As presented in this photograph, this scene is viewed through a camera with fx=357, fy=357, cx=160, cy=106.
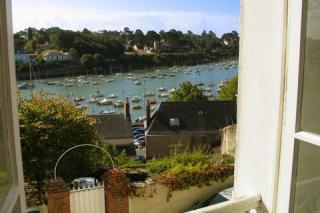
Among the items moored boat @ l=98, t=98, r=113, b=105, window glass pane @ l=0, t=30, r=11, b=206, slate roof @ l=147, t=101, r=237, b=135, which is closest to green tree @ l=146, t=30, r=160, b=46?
moored boat @ l=98, t=98, r=113, b=105

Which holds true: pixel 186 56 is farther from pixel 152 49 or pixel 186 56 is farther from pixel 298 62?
pixel 298 62

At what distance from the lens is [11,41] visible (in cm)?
96

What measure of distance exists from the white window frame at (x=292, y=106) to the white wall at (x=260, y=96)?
0.03m

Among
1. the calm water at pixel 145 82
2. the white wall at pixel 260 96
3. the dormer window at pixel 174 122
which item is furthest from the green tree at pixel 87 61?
the white wall at pixel 260 96

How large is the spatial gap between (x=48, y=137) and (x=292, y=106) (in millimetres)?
6344

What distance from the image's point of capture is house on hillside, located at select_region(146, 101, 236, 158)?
19.9 meters

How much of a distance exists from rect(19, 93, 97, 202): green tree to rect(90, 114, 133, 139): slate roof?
42.7 ft

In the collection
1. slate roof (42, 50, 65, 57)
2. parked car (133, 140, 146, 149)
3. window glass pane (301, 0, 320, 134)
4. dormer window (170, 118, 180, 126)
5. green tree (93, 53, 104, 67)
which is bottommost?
parked car (133, 140, 146, 149)

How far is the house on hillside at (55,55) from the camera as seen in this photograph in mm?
38888

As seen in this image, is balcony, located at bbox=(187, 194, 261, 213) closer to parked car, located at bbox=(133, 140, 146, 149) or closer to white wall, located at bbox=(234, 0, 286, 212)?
white wall, located at bbox=(234, 0, 286, 212)

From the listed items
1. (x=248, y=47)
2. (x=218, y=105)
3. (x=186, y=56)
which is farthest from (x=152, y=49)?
(x=248, y=47)

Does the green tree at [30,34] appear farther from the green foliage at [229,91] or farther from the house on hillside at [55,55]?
the green foliage at [229,91]

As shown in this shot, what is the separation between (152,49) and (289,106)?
5275 cm

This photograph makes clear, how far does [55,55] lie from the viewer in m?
40.4
